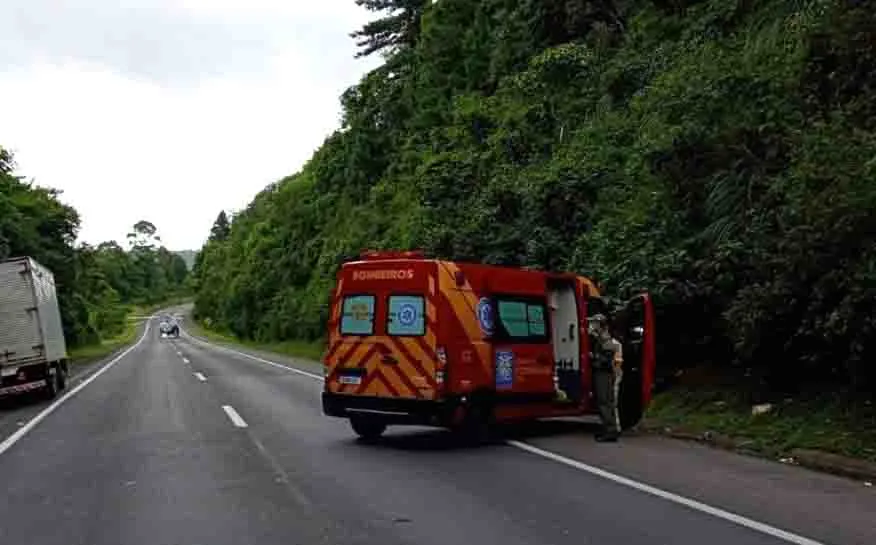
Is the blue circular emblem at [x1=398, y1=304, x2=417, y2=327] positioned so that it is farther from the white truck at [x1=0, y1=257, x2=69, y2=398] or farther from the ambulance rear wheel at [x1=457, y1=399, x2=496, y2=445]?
the white truck at [x1=0, y1=257, x2=69, y2=398]

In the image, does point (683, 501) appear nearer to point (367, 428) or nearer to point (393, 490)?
point (393, 490)

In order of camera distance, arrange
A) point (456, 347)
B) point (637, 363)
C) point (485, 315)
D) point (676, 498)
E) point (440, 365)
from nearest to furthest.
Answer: point (676, 498)
point (440, 365)
point (456, 347)
point (485, 315)
point (637, 363)

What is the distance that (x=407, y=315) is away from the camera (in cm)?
1261

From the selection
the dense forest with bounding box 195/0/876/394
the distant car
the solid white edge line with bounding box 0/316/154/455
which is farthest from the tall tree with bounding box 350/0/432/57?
the distant car

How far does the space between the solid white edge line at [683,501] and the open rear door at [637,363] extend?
2426mm

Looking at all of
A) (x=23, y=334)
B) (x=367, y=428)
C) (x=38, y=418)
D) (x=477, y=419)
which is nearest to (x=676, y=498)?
(x=477, y=419)

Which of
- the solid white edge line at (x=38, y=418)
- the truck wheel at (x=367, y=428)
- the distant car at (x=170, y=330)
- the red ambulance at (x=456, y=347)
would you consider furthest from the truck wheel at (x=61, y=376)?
the distant car at (x=170, y=330)

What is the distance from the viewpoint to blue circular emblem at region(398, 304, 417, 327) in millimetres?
12555

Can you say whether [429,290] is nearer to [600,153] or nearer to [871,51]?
[871,51]

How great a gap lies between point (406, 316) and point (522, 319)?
170 centimetres

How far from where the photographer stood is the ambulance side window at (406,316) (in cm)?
1248

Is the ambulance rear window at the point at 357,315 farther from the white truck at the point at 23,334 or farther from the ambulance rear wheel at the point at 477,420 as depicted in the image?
the white truck at the point at 23,334

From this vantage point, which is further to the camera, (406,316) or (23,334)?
(23,334)

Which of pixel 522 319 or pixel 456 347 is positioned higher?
pixel 522 319
